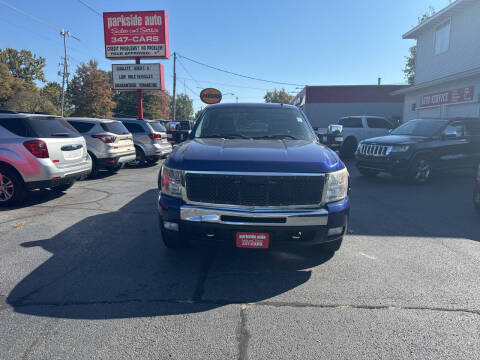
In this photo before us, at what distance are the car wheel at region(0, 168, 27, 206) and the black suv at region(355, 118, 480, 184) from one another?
8503 millimetres

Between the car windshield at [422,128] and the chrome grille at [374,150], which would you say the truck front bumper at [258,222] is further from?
the car windshield at [422,128]

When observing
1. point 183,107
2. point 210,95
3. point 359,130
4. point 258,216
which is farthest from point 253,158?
point 183,107

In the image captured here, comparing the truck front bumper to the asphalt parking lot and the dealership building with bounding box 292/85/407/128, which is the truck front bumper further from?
the dealership building with bounding box 292/85/407/128

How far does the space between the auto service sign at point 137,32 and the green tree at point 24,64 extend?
60.3 m

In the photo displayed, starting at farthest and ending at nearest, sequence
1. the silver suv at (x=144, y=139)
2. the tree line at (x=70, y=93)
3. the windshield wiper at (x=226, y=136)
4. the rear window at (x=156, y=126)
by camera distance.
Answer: the tree line at (x=70, y=93) → the rear window at (x=156, y=126) → the silver suv at (x=144, y=139) → the windshield wiper at (x=226, y=136)

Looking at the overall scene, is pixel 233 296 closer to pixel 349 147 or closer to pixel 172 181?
pixel 172 181

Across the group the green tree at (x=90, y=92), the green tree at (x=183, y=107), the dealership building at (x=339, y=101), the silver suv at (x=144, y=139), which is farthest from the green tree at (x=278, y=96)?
the silver suv at (x=144, y=139)

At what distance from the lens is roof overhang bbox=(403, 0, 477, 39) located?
1549 centimetres

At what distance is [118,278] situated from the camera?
11.3ft

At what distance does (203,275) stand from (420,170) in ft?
25.7

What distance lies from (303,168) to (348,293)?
1.26 meters

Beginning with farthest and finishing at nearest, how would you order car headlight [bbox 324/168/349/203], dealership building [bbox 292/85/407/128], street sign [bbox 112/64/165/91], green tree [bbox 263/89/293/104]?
1. green tree [bbox 263/89/293/104]
2. dealership building [bbox 292/85/407/128]
3. street sign [bbox 112/64/165/91]
4. car headlight [bbox 324/168/349/203]

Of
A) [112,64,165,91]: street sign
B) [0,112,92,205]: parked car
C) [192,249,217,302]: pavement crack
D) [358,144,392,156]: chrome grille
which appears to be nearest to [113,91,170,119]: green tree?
[112,64,165,91]: street sign

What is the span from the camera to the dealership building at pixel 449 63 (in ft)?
49.0
